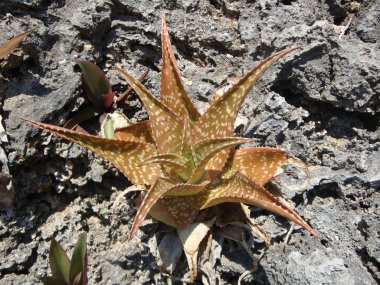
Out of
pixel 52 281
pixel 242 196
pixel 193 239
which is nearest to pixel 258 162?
pixel 242 196

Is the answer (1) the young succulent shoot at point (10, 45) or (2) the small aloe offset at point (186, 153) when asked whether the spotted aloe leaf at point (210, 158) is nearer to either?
(2) the small aloe offset at point (186, 153)

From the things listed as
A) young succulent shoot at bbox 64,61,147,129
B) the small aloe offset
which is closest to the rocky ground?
young succulent shoot at bbox 64,61,147,129

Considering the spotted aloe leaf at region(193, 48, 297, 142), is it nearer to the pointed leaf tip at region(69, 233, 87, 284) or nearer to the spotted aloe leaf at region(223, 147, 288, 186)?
the spotted aloe leaf at region(223, 147, 288, 186)

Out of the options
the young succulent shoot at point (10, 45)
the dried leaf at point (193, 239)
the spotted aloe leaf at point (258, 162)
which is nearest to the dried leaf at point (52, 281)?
the dried leaf at point (193, 239)

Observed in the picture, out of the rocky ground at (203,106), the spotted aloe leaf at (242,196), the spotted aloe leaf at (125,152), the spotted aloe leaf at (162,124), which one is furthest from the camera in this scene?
the rocky ground at (203,106)

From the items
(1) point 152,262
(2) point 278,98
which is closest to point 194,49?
(2) point 278,98

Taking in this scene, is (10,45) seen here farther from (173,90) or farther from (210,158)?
(210,158)
